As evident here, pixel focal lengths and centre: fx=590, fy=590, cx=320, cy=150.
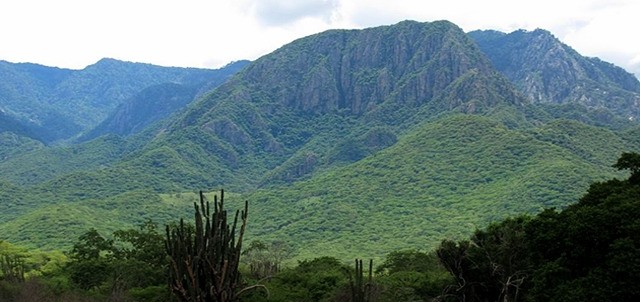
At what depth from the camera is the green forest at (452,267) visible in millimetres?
21500

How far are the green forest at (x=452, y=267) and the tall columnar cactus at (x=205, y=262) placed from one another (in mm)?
37

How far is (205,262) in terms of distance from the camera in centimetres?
2111

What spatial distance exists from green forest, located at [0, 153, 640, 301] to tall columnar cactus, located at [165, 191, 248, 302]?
0.04m

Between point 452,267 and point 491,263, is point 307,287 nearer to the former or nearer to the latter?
point 452,267

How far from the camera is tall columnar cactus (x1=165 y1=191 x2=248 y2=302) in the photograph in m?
20.6

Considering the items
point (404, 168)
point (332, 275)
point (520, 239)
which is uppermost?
point (404, 168)

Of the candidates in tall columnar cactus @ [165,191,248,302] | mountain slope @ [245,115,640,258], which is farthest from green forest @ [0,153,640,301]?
mountain slope @ [245,115,640,258]

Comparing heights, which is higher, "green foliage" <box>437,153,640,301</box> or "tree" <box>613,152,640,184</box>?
"tree" <box>613,152,640,184</box>

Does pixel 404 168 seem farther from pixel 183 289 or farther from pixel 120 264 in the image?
pixel 183 289

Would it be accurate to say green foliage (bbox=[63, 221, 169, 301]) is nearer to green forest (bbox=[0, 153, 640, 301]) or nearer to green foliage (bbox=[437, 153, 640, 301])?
green forest (bbox=[0, 153, 640, 301])

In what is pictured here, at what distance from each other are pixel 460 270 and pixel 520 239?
461 centimetres

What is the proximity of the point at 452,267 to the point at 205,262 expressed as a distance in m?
22.2

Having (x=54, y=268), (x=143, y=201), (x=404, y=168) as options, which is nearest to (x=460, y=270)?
(x=54, y=268)

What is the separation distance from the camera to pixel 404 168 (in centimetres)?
18800
